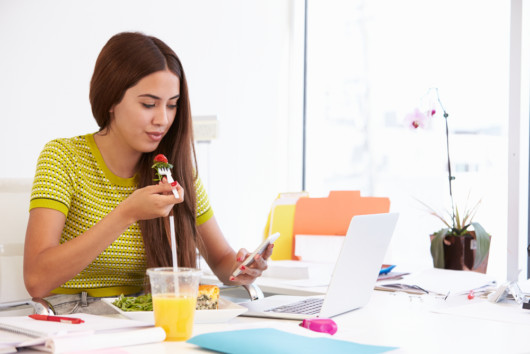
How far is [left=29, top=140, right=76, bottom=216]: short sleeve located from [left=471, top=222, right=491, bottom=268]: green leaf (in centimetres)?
145

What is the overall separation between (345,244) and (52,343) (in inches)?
23.8

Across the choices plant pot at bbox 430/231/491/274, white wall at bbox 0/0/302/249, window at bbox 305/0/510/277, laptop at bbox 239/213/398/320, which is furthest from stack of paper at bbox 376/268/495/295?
white wall at bbox 0/0/302/249

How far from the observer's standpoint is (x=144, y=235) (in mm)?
1804

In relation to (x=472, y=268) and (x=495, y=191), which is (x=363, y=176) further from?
(x=472, y=268)

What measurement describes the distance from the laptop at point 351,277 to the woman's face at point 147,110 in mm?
593

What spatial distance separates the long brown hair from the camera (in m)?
1.75

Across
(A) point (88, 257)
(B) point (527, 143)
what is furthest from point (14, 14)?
(B) point (527, 143)

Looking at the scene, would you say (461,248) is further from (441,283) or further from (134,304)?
(134,304)

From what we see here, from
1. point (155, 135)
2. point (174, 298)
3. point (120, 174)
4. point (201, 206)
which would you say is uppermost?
point (155, 135)

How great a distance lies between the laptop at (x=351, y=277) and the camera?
130 centimetres

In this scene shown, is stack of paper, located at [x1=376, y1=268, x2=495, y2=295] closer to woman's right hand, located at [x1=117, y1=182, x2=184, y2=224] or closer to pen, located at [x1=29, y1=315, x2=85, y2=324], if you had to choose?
woman's right hand, located at [x1=117, y1=182, x2=184, y2=224]

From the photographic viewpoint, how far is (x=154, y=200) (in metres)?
1.39

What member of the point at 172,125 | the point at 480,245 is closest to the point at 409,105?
the point at 480,245

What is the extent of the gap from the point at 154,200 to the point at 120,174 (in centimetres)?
53
